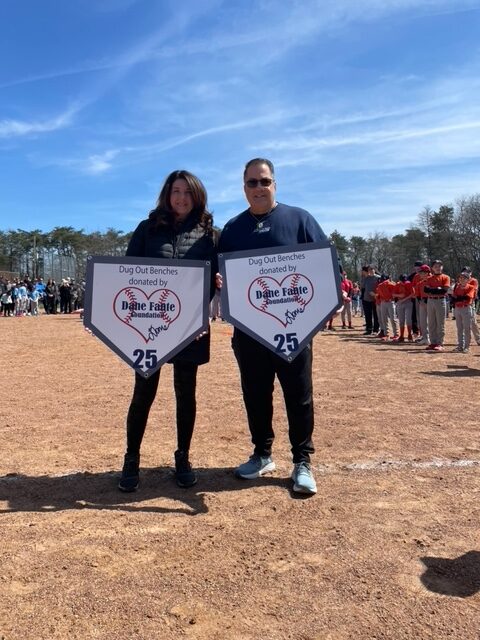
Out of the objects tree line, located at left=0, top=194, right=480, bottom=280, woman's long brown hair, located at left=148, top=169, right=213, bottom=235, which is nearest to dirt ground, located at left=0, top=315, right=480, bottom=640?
woman's long brown hair, located at left=148, top=169, right=213, bottom=235

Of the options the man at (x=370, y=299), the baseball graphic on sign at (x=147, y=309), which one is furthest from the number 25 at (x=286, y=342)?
the man at (x=370, y=299)

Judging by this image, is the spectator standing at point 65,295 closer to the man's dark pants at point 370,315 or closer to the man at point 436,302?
the man's dark pants at point 370,315

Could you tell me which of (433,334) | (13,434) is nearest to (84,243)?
(433,334)

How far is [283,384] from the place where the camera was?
12.4 feet

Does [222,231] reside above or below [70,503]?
above

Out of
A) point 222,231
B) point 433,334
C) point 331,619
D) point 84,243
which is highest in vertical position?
point 84,243

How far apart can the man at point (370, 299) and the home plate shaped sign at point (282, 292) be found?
555 inches

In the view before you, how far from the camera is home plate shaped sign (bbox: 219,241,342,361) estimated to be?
362cm

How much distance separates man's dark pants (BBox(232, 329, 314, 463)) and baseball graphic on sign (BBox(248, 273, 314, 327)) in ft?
0.89

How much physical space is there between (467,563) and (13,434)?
4.12 meters

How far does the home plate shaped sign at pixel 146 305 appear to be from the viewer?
356cm

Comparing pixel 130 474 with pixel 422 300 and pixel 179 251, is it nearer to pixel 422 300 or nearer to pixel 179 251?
pixel 179 251

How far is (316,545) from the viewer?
→ 2871 mm

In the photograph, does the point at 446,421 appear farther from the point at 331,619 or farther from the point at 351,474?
the point at 331,619
